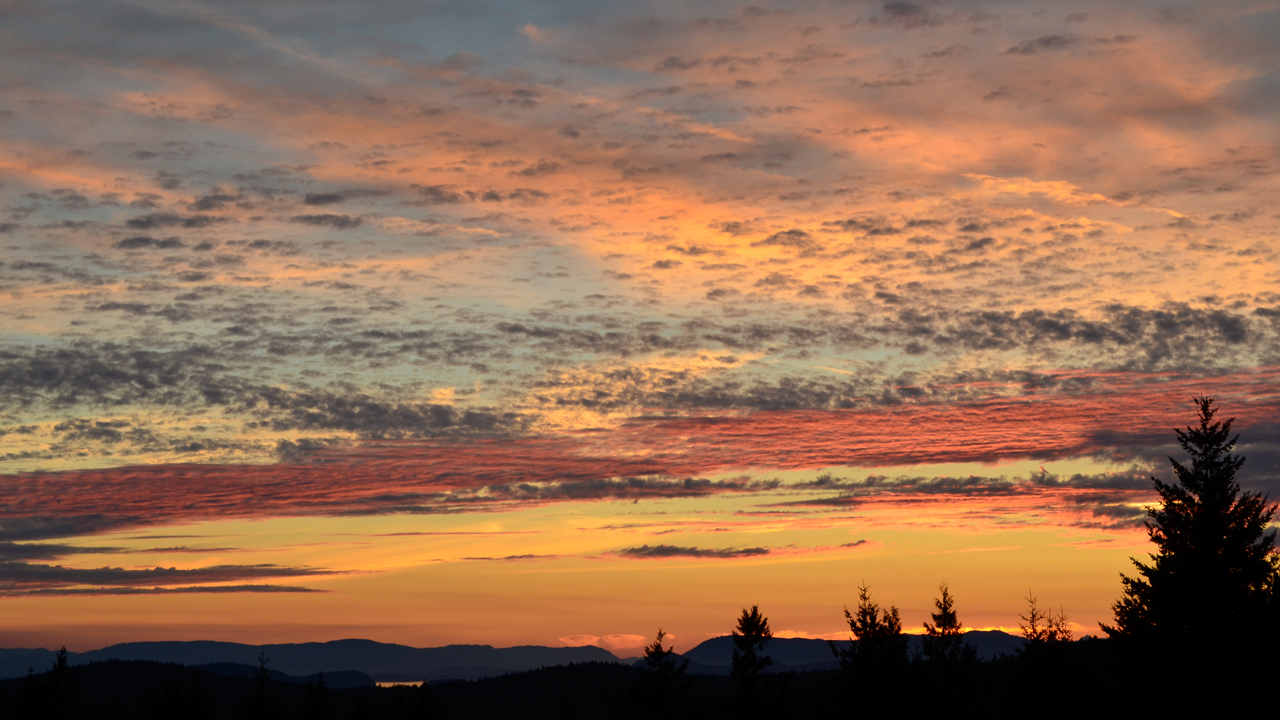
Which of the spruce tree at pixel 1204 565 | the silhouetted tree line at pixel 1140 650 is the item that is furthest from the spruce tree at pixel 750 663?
the spruce tree at pixel 1204 565

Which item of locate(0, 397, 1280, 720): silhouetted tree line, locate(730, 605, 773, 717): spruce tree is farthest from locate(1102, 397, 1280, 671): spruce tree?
locate(730, 605, 773, 717): spruce tree

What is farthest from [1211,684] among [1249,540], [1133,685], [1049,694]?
[1049,694]

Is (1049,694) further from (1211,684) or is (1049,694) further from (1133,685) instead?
(1211,684)

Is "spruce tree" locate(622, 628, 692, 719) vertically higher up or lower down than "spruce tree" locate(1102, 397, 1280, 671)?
lower down

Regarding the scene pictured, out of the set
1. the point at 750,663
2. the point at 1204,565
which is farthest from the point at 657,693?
the point at 1204,565

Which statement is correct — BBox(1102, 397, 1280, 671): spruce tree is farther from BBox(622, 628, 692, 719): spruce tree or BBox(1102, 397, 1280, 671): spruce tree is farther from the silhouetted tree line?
BBox(622, 628, 692, 719): spruce tree

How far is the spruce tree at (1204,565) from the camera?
119 ft

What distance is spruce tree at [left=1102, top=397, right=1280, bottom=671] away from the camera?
119 ft

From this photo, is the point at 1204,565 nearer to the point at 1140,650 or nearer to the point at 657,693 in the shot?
the point at 1140,650

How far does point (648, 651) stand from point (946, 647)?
2390cm

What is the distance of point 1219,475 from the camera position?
47.8 meters

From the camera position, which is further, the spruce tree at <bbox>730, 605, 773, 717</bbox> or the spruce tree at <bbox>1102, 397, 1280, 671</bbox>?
the spruce tree at <bbox>730, 605, 773, 717</bbox>

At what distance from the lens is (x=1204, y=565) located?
4453cm

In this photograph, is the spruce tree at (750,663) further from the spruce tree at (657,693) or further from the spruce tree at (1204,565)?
the spruce tree at (1204,565)
